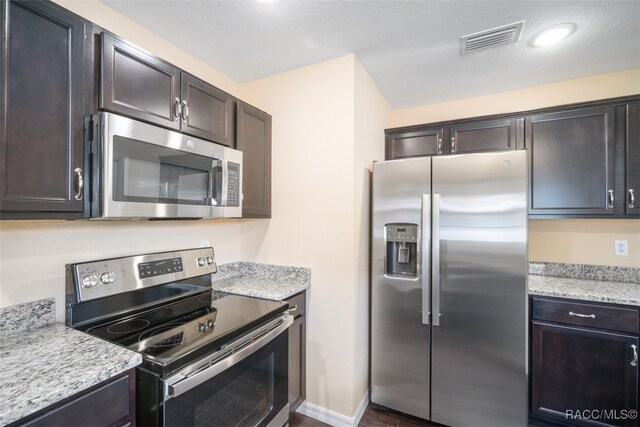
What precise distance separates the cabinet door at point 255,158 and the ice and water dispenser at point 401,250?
923mm

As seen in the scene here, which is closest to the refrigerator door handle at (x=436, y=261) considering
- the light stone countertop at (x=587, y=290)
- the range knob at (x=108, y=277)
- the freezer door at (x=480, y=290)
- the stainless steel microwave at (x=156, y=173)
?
the freezer door at (x=480, y=290)

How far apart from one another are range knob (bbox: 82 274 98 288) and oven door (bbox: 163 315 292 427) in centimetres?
64

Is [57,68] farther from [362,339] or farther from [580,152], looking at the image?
[580,152]

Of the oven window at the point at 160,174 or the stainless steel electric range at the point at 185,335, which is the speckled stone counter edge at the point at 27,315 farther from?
the oven window at the point at 160,174

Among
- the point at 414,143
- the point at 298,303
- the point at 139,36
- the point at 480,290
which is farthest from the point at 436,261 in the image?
the point at 139,36

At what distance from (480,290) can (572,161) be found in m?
1.21

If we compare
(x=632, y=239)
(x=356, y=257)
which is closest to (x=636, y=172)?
(x=632, y=239)

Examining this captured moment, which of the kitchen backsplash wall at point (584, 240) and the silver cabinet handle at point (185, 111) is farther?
the kitchen backsplash wall at point (584, 240)

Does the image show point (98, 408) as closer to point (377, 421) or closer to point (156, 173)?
point (156, 173)

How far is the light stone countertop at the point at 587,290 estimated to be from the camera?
5.81 feet

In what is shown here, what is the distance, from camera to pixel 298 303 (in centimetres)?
194

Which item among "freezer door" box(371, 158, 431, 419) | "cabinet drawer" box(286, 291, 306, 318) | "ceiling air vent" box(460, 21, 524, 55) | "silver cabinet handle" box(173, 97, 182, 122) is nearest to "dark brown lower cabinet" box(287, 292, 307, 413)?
"cabinet drawer" box(286, 291, 306, 318)

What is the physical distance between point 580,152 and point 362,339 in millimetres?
2056

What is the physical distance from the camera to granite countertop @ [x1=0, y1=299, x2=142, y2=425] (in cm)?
78
